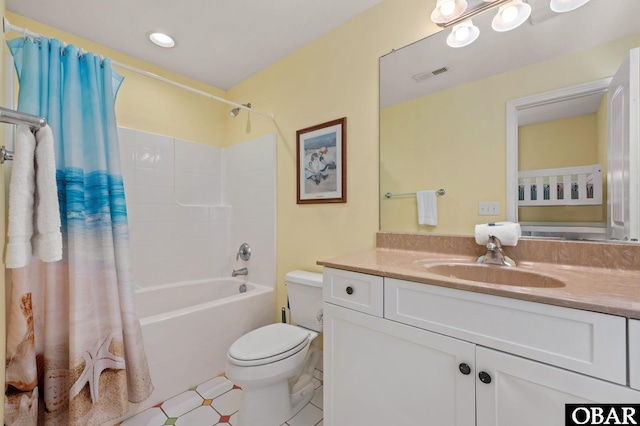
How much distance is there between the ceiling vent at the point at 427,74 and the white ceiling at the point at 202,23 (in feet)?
1.77

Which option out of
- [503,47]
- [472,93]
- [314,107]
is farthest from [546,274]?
[314,107]

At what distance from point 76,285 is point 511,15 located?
227cm

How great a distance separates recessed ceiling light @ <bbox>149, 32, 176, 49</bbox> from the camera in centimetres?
185

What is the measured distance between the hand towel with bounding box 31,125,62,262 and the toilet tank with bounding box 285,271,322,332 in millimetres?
1147

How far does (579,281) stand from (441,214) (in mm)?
606

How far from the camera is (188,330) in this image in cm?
166

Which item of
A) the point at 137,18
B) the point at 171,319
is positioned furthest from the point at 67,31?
the point at 171,319

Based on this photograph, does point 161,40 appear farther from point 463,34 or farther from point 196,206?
point 463,34

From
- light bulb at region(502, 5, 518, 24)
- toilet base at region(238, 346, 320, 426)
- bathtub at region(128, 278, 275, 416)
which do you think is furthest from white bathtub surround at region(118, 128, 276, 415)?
light bulb at region(502, 5, 518, 24)

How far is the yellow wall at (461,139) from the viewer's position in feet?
Result: 3.57

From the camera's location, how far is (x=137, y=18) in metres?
1.69

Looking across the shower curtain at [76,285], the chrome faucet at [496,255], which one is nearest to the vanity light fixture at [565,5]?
the chrome faucet at [496,255]

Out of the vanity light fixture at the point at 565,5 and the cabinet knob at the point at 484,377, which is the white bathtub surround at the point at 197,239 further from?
the vanity light fixture at the point at 565,5

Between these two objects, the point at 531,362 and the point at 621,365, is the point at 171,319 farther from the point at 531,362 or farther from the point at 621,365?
the point at 621,365
